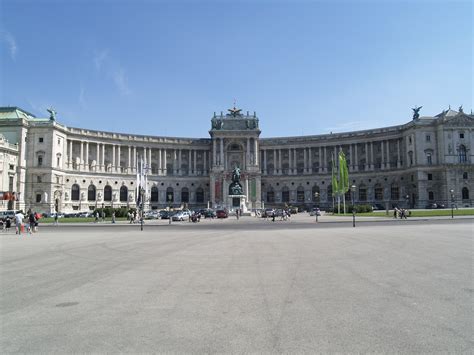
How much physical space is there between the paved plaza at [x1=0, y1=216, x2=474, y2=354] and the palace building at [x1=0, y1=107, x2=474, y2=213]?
72522 mm

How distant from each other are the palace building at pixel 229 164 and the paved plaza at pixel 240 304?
7252cm

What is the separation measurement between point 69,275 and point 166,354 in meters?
8.43

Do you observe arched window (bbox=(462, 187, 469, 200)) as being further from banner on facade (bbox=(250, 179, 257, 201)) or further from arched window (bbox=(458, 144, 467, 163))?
banner on facade (bbox=(250, 179, 257, 201))

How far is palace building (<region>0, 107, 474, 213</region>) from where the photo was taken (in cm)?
9362

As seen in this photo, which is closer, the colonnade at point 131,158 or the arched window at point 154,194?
the colonnade at point 131,158

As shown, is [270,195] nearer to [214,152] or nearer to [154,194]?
[214,152]

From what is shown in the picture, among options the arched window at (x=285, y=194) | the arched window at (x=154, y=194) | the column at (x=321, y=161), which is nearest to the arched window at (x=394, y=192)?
the column at (x=321, y=161)

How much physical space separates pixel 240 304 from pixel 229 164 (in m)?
114

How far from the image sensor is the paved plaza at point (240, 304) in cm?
682

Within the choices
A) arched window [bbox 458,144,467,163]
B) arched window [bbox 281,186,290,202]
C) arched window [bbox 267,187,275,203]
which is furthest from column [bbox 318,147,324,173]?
arched window [bbox 458,144,467,163]

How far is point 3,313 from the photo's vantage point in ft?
28.7

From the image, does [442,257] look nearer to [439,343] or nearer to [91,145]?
[439,343]

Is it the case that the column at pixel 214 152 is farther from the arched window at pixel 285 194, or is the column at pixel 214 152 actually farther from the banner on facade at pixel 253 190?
the arched window at pixel 285 194

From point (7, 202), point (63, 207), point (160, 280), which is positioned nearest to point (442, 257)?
point (160, 280)
